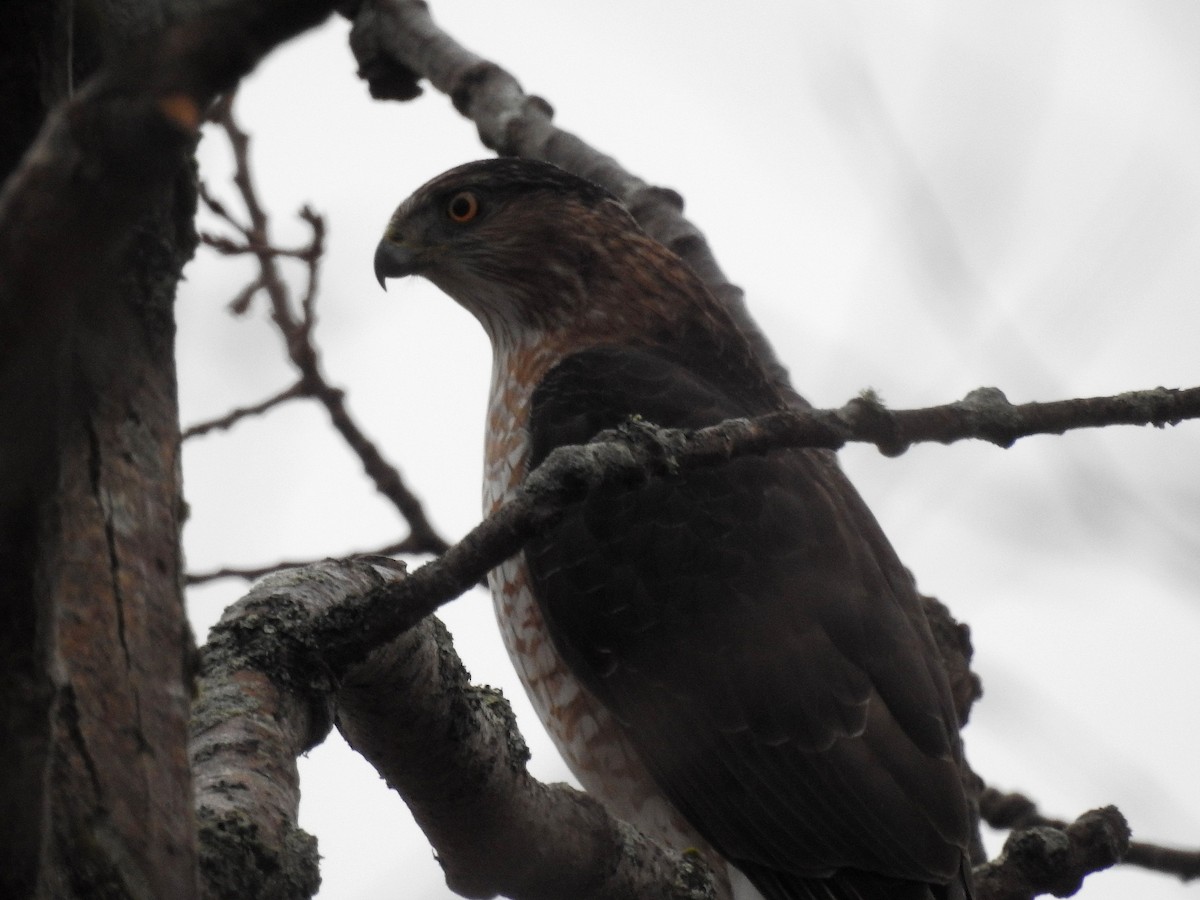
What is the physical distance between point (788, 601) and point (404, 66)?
2.66m

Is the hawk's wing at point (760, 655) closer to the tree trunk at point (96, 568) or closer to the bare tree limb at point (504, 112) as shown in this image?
the bare tree limb at point (504, 112)

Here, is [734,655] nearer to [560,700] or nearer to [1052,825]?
[560,700]

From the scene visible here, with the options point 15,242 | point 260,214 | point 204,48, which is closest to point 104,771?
point 15,242

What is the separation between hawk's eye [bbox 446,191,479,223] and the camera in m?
5.71

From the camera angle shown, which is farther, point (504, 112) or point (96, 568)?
point (504, 112)

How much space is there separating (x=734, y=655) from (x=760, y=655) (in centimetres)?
9

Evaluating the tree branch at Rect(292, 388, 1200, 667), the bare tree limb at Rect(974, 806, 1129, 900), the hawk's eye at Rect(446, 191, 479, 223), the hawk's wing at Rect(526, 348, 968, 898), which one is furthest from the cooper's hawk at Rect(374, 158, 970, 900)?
the tree branch at Rect(292, 388, 1200, 667)

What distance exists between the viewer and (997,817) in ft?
16.3

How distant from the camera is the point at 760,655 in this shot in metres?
4.27

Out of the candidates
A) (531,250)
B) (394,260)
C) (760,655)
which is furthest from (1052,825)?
(394,260)

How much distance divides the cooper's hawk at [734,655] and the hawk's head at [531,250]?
0.50 metres

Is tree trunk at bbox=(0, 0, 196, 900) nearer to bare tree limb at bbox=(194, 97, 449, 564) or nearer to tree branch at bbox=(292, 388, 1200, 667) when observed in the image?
tree branch at bbox=(292, 388, 1200, 667)

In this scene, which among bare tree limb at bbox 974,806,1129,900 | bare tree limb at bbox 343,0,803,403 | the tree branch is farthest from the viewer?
bare tree limb at bbox 343,0,803,403

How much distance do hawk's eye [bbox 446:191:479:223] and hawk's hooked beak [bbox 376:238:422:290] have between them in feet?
0.69
